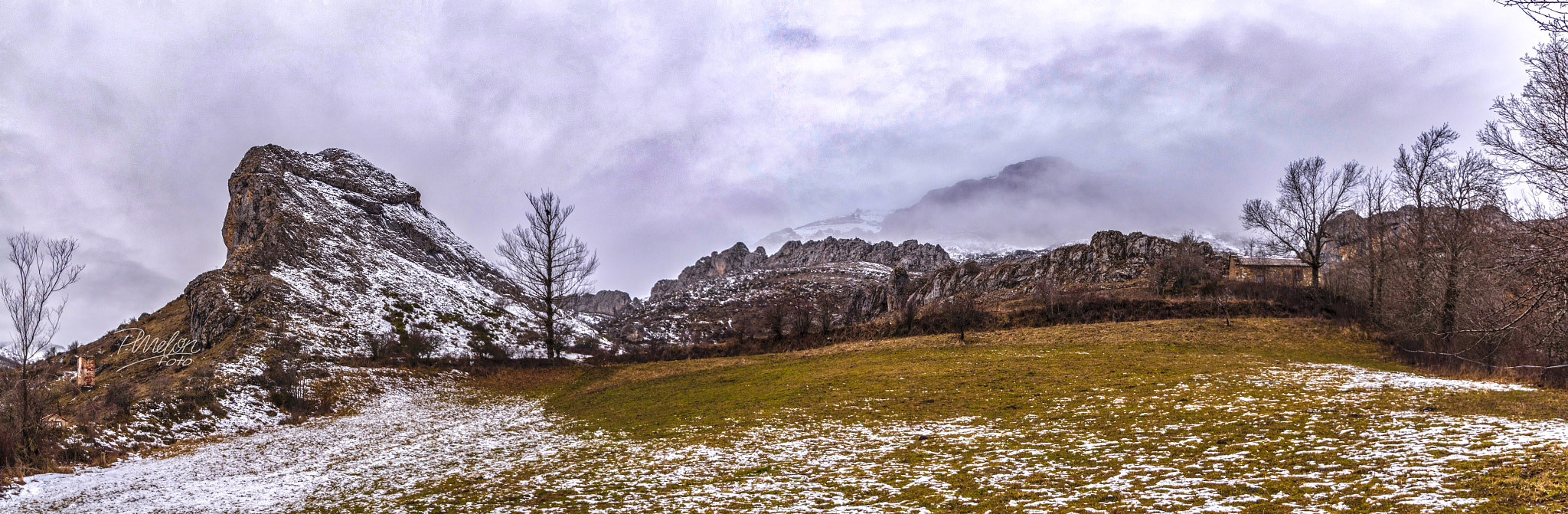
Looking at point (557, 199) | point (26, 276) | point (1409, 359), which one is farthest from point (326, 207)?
point (1409, 359)

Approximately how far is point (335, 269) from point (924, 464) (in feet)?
216

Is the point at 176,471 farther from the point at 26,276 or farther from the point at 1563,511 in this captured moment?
the point at 1563,511

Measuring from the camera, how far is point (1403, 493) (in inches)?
291

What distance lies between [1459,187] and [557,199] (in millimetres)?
49581

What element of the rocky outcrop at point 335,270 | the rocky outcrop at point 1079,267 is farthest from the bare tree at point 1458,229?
the rocky outcrop at point 335,270

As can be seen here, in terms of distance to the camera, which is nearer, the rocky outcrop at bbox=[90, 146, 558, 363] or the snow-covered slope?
the snow-covered slope

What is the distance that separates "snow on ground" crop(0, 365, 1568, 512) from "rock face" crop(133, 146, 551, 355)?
1118 inches

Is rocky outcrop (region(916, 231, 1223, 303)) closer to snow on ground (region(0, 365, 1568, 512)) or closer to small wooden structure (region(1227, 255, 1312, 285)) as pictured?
small wooden structure (region(1227, 255, 1312, 285))

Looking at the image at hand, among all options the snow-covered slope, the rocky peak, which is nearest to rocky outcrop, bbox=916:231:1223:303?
the snow-covered slope

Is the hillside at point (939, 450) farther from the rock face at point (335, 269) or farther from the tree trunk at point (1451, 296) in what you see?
the rock face at point (335, 269)
